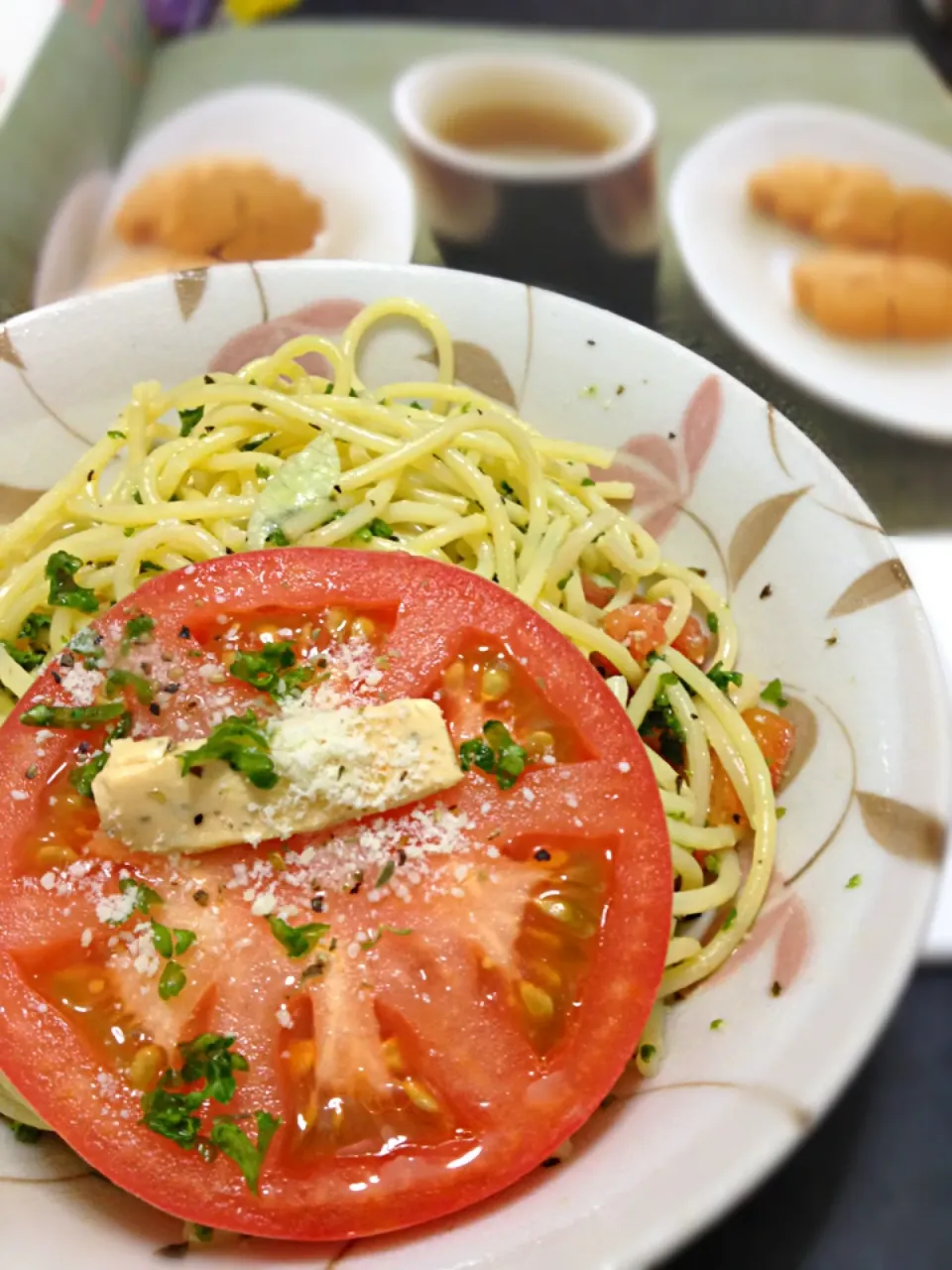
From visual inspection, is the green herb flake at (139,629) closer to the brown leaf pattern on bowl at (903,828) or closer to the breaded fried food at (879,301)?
the brown leaf pattern on bowl at (903,828)

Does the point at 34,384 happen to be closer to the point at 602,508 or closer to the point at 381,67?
the point at 602,508

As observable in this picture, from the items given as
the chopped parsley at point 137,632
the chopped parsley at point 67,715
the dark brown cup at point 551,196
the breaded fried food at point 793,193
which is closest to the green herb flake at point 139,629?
the chopped parsley at point 137,632

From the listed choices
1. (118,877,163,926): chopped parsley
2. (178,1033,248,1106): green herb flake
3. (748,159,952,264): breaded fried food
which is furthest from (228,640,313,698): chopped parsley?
(748,159,952,264): breaded fried food

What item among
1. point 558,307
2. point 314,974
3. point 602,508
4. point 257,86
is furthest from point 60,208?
point 314,974

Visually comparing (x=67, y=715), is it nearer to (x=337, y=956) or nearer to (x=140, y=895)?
(x=140, y=895)

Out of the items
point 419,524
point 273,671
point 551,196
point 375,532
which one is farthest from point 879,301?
point 273,671
